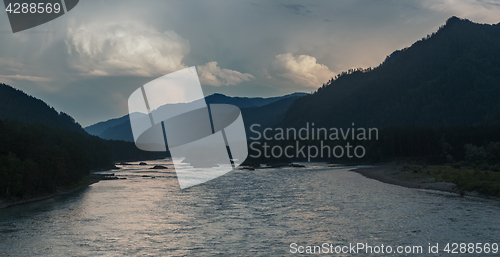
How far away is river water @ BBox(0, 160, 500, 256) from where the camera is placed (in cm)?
3244

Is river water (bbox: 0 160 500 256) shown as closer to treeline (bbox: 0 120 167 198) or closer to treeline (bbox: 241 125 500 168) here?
treeline (bbox: 0 120 167 198)

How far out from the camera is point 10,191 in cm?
5722

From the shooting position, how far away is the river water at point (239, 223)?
106 feet

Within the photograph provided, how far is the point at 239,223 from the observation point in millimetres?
41562

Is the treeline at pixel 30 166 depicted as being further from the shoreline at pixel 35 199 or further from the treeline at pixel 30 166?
the shoreline at pixel 35 199

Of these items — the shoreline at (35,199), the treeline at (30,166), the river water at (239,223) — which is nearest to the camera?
the river water at (239,223)

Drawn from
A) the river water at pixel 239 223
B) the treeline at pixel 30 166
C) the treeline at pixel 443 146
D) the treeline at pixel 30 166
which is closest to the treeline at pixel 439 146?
the treeline at pixel 443 146

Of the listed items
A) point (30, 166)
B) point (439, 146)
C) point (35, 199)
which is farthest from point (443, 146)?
point (30, 166)

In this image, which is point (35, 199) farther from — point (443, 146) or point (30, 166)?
point (443, 146)

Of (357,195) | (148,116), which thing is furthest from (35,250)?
(357,195)

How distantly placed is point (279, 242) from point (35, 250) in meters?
21.1

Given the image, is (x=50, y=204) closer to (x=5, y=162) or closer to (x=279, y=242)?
(x=5, y=162)

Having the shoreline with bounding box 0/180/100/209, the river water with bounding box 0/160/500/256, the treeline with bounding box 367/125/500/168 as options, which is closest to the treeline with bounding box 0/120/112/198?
the shoreline with bounding box 0/180/100/209

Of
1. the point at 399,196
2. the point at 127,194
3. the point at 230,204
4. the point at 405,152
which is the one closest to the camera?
the point at 230,204
